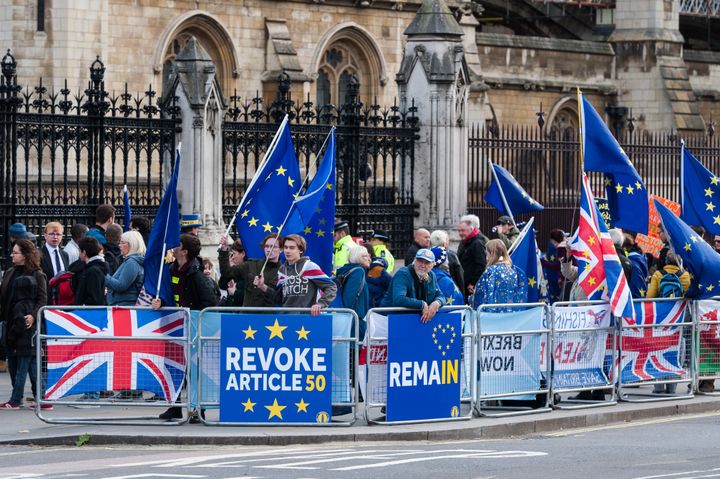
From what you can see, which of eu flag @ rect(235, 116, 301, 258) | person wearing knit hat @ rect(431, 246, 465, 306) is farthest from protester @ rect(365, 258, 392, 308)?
eu flag @ rect(235, 116, 301, 258)

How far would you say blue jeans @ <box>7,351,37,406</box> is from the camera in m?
15.9

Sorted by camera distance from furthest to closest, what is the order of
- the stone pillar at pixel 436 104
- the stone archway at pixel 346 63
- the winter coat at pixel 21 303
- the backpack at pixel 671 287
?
the stone archway at pixel 346 63 → the stone pillar at pixel 436 104 → the backpack at pixel 671 287 → the winter coat at pixel 21 303

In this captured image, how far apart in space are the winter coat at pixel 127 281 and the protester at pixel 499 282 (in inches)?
122

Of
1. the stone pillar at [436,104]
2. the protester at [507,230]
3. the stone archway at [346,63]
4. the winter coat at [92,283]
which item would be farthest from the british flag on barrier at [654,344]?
the stone archway at [346,63]

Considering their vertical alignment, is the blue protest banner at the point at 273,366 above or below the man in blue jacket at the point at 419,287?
below

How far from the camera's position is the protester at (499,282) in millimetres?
16172

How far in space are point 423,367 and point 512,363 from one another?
1.16 m

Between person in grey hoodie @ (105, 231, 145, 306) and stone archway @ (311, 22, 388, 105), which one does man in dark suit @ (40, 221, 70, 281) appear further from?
stone archway @ (311, 22, 388, 105)

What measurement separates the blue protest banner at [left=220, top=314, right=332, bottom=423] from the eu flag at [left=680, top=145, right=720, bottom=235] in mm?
5781

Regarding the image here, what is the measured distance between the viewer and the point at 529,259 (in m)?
18.0

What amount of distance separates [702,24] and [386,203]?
3624cm

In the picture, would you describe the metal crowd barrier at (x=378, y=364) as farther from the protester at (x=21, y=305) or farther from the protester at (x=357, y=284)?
the protester at (x=21, y=305)

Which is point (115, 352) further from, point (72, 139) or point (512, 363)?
point (72, 139)

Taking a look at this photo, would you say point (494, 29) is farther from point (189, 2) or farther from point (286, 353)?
point (286, 353)
